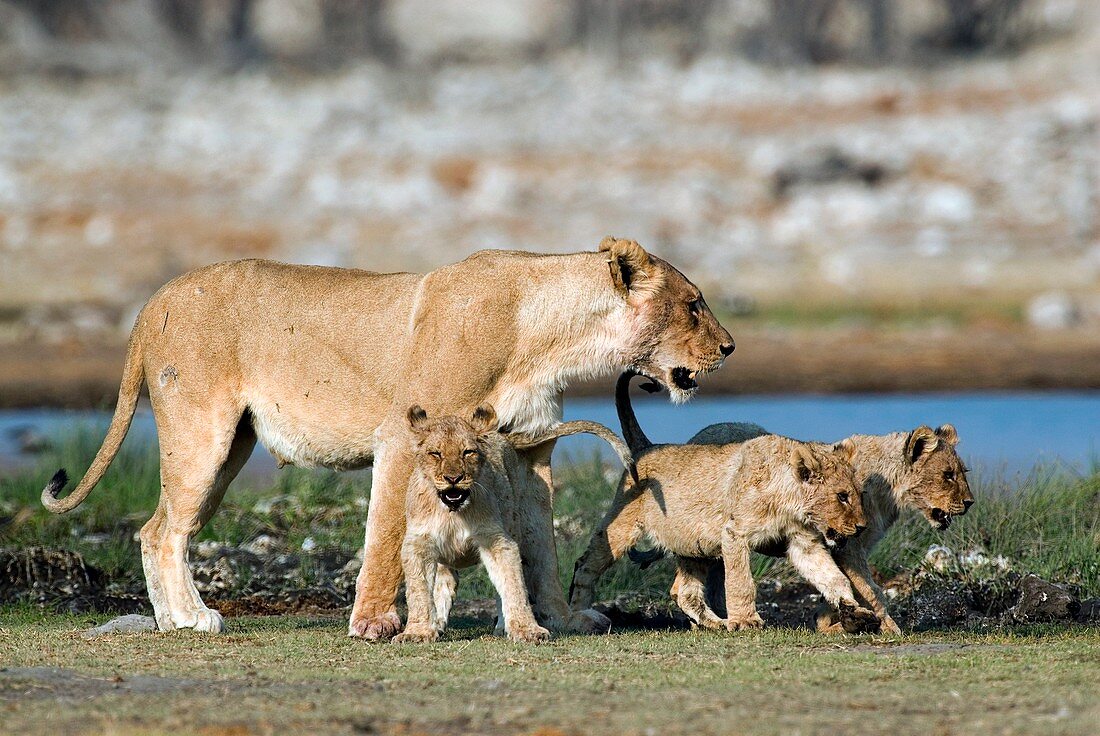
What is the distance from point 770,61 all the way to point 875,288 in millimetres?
11528

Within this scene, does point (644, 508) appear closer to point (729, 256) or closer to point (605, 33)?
point (729, 256)

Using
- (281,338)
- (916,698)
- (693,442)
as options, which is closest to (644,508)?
(693,442)

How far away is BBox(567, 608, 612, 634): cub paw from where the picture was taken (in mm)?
8758

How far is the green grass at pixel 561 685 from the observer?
19.5 ft

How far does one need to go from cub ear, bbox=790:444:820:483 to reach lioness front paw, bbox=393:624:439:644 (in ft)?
6.16

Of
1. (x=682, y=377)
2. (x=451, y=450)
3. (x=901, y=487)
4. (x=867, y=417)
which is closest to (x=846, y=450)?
(x=901, y=487)

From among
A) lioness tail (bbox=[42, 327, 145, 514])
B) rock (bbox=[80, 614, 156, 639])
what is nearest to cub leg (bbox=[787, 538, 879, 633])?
rock (bbox=[80, 614, 156, 639])

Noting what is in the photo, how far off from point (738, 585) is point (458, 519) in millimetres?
1438

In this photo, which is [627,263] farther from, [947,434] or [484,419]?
[947,434]

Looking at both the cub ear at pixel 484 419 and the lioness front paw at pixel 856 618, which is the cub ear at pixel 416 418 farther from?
the lioness front paw at pixel 856 618

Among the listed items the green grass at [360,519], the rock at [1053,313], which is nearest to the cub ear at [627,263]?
the green grass at [360,519]

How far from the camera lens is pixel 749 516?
28.2ft

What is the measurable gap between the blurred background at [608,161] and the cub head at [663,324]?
12239 mm

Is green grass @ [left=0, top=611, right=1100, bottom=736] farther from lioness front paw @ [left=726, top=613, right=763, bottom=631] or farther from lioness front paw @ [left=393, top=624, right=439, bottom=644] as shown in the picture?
lioness front paw @ [left=726, top=613, right=763, bottom=631]
